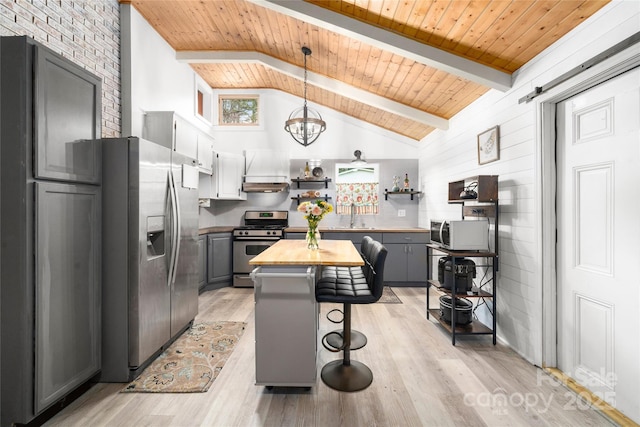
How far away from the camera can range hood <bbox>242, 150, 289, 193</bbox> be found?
5.02m

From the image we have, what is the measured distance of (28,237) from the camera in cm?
159

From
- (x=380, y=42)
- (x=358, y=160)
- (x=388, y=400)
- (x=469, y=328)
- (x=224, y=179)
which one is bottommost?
(x=388, y=400)

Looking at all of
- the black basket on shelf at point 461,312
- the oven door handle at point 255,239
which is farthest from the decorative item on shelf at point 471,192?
the oven door handle at point 255,239

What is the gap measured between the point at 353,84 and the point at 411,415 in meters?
3.61

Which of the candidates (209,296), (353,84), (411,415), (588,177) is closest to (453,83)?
(353,84)

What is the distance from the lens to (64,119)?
180cm

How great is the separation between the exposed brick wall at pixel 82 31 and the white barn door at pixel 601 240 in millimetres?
3771

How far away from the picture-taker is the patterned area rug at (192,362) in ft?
6.89

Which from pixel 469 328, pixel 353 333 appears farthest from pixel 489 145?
pixel 353 333

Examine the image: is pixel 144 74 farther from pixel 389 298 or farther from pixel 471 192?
pixel 389 298

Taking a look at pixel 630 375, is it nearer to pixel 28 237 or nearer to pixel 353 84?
pixel 28 237

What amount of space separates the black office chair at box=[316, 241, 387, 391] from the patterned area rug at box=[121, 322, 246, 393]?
90 cm

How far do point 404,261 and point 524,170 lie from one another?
252 centimetres

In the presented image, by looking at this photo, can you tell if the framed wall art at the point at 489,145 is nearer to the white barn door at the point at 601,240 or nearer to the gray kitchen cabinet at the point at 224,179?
the white barn door at the point at 601,240
